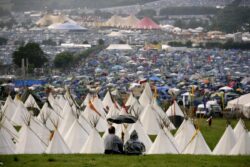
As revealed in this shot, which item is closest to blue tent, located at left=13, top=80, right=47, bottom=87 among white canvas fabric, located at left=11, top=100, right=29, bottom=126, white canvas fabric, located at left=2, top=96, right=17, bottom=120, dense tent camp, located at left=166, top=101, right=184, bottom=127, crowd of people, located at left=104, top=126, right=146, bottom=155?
white canvas fabric, located at left=2, top=96, right=17, bottom=120

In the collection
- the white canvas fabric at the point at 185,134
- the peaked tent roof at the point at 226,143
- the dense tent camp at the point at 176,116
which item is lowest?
the dense tent camp at the point at 176,116

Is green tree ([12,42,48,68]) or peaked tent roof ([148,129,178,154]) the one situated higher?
peaked tent roof ([148,129,178,154])

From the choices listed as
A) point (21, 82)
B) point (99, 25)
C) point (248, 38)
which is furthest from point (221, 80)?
point (99, 25)

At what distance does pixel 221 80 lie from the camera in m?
71.2

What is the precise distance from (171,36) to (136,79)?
7729 cm

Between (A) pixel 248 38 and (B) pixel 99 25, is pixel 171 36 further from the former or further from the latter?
(B) pixel 99 25

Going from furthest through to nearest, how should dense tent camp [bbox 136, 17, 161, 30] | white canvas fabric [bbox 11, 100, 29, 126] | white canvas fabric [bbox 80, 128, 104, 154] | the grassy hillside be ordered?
dense tent camp [bbox 136, 17, 161, 30], white canvas fabric [bbox 11, 100, 29, 126], white canvas fabric [bbox 80, 128, 104, 154], the grassy hillside

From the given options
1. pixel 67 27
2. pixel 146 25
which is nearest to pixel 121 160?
pixel 67 27

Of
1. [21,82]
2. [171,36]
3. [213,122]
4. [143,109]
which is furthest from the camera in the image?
[171,36]

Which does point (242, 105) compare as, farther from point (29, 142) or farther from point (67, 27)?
point (67, 27)

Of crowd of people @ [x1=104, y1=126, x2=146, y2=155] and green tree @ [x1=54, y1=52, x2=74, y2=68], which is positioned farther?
green tree @ [x1=54, y1=52, x2=74, y2=68]

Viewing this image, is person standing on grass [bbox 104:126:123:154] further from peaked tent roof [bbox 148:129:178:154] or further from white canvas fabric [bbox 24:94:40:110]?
white canvas fabric [bbox 24:94:40:110]

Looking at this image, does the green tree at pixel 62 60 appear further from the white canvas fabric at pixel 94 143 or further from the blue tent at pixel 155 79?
the white canvas fabric at pixel 94 143

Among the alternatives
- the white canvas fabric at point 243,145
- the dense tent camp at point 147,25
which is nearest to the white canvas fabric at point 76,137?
the white canvas fabric at point 243,145
